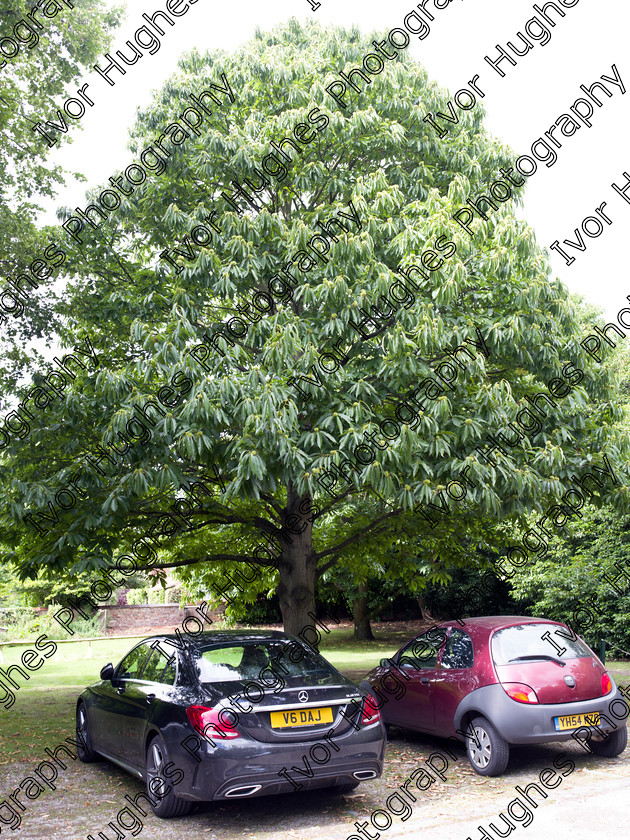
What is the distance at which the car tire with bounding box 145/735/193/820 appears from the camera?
215 inches

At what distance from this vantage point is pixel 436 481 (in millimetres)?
7883

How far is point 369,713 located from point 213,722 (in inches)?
52.4

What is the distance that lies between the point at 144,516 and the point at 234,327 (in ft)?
10.0

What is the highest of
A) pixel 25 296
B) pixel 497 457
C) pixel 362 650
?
pixel 497 457

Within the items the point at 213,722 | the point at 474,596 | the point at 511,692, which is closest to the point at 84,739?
the point at 213,722

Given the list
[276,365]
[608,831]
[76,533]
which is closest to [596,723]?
[608,831]

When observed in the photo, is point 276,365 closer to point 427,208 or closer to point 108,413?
point 108,413

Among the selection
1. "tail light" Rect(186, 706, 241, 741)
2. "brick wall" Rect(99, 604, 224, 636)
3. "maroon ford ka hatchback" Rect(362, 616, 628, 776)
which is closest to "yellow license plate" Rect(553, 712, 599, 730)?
"maroon ford ka hatchback" Rect(362, 616, 628, 776)

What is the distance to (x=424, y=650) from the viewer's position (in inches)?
313

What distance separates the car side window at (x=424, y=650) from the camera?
7.74 meters

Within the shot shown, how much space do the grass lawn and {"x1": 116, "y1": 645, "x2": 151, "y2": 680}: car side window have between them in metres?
1.69

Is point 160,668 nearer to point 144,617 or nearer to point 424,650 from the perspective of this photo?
point 424,650

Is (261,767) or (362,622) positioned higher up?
(261,767)

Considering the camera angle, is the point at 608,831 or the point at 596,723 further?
the point at 596,723
